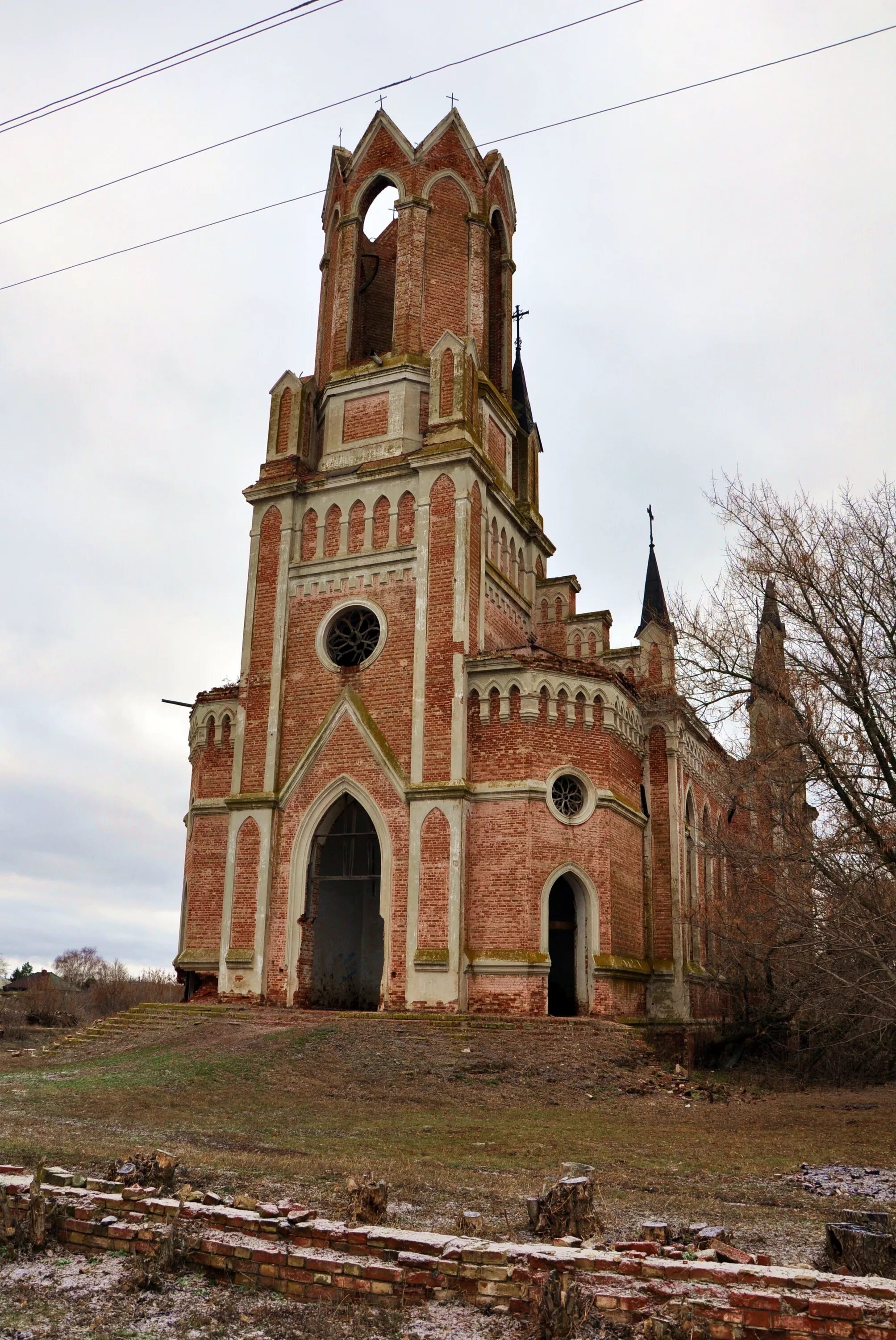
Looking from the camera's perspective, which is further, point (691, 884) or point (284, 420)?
point (284, 420)

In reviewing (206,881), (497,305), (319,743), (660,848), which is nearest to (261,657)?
(319,743)

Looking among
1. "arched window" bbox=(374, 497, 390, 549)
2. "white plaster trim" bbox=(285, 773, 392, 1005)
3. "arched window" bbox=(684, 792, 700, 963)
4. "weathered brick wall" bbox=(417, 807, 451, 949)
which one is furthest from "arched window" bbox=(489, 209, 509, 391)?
"weathered brick wall" bbox=(417, 807, 451, 949)

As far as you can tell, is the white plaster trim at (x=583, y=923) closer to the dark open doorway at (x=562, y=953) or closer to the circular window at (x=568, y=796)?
the circular window at (x=568, y=796)

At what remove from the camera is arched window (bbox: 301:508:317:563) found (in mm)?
25156

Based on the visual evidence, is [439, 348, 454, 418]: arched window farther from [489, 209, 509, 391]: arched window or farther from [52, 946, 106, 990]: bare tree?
[52, 946, 106, 990]: bare tree

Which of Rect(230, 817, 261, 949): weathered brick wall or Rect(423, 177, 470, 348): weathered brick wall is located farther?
Rect(423, 177, 470, 348): weathered brick wall

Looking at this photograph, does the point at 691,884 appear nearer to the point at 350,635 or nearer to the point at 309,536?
Answer: the point at 350,635

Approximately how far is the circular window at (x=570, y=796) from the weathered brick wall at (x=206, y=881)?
317 inches

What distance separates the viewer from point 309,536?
83.2 ft

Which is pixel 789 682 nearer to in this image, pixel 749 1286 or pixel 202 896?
pixel 749 1286

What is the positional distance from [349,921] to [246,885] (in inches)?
175

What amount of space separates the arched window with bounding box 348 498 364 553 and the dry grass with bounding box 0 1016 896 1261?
1038cm

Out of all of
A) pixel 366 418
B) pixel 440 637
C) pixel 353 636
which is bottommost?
pixel 440 637

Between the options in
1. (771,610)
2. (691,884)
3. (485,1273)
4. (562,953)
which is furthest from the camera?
(691,884)
